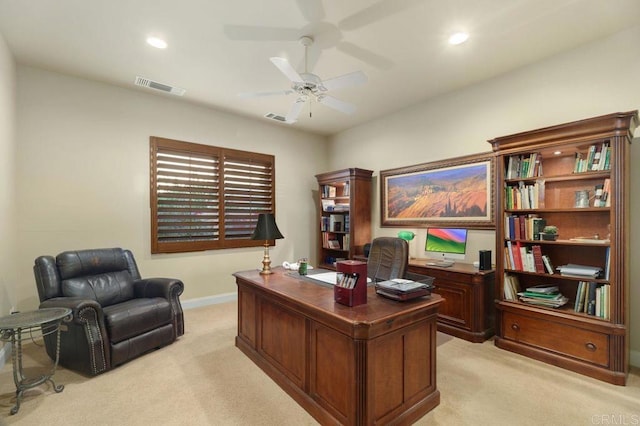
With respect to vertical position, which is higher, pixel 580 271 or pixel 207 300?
pixel 580 271

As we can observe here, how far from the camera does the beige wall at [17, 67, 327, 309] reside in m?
3.27

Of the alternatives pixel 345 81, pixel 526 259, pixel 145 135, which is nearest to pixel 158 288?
pixel 145 135

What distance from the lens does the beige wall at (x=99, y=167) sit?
10.7 ft

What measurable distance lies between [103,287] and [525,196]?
444cm

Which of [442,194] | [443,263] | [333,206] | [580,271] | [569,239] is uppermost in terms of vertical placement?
[442,194]

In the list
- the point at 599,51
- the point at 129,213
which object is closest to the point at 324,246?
the point at 129,213

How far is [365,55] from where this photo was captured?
301 cm

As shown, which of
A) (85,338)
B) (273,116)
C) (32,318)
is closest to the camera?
(32,318)

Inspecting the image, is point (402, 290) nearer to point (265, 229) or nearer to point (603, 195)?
point (265, 229)

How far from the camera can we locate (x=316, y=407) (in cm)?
192

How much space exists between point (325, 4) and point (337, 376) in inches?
105

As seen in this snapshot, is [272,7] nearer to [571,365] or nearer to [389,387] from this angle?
[389,387]

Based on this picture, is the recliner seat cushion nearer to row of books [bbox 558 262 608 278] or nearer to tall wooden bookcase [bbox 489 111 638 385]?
tall wooden bookcase [bbox 489 111 638 385]

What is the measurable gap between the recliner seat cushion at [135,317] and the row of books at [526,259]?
357 centimetres
